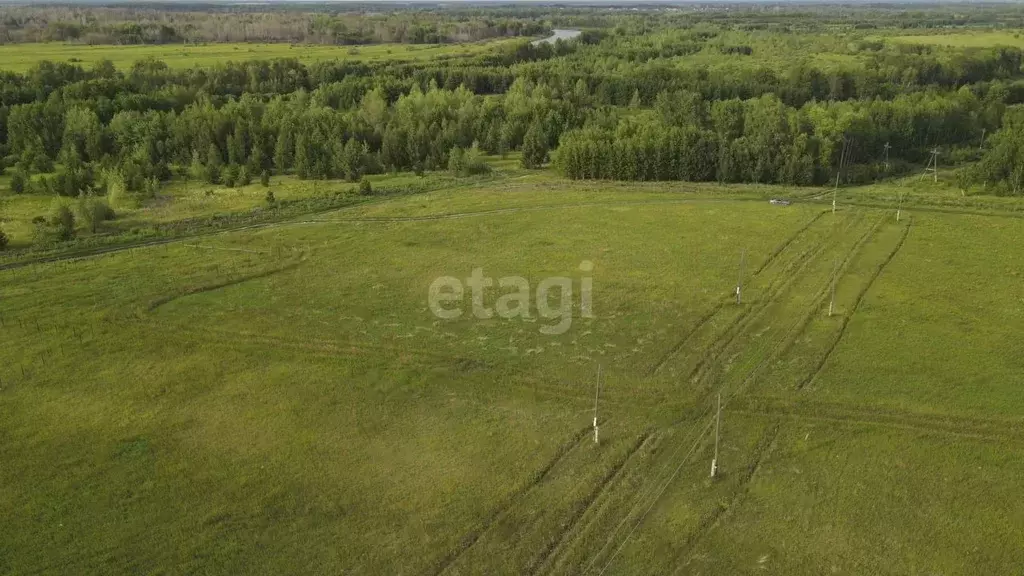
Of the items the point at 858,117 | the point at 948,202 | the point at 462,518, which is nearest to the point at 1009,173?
the point at 948,202

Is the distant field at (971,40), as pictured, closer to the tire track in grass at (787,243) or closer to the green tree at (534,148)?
the green tree at (534,148)

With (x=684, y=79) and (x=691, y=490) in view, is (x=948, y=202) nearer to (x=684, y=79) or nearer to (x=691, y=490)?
(x=691, y=490)

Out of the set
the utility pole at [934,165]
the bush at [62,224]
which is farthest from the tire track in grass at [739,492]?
the utility pole at [934,165]

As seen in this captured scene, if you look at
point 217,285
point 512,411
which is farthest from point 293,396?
point 217,285

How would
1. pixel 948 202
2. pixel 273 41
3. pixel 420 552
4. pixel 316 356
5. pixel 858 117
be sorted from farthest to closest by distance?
pixel 273 41, pixel 858 117, pixel 948 202, pixel 316 356, pixel 420 552

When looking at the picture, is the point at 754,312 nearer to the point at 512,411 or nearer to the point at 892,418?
the point at 892,418
